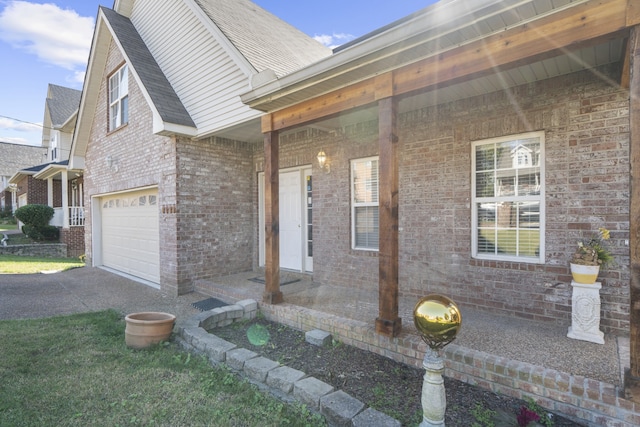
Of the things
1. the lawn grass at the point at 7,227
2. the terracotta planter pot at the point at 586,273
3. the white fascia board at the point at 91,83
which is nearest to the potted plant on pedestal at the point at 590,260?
the terracotta planter pot at the point at 586,273

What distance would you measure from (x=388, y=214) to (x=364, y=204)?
8.18ft

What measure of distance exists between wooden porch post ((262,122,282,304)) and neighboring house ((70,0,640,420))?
0.09 feet

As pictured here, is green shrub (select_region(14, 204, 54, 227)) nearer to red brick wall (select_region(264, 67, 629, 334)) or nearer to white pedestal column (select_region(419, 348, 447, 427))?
red brick wall (select_region(264, 67, 629, 334))

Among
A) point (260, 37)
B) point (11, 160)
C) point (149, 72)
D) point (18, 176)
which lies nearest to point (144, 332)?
point (149, 72)

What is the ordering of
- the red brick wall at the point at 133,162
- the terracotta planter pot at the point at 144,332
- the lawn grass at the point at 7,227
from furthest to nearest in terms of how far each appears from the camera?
the lawn grass at the point at 7,227 → the red brick wall at the point at 133,162 → the terracotta planter pot at the point at 144,332

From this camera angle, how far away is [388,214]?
11.7 feet

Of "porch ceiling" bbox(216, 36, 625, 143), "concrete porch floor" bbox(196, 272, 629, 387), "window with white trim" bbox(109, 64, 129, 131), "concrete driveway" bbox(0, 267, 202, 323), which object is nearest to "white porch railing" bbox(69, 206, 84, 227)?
"concrete driveway" bbox(0, 267, 202, 323)

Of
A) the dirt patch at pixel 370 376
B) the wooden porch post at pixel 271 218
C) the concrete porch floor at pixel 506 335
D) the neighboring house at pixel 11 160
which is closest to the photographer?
the dirt patch at pixel 370 376

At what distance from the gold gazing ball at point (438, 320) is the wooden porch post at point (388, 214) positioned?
1.42 meters

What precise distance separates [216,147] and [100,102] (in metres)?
A: 5.06

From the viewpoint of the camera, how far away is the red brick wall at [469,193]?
3.68 metres

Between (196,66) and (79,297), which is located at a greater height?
(196,66)

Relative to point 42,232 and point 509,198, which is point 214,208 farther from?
point 42,232

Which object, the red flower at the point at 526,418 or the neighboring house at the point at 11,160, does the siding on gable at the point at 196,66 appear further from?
the neighboring house at the point at 11,160
